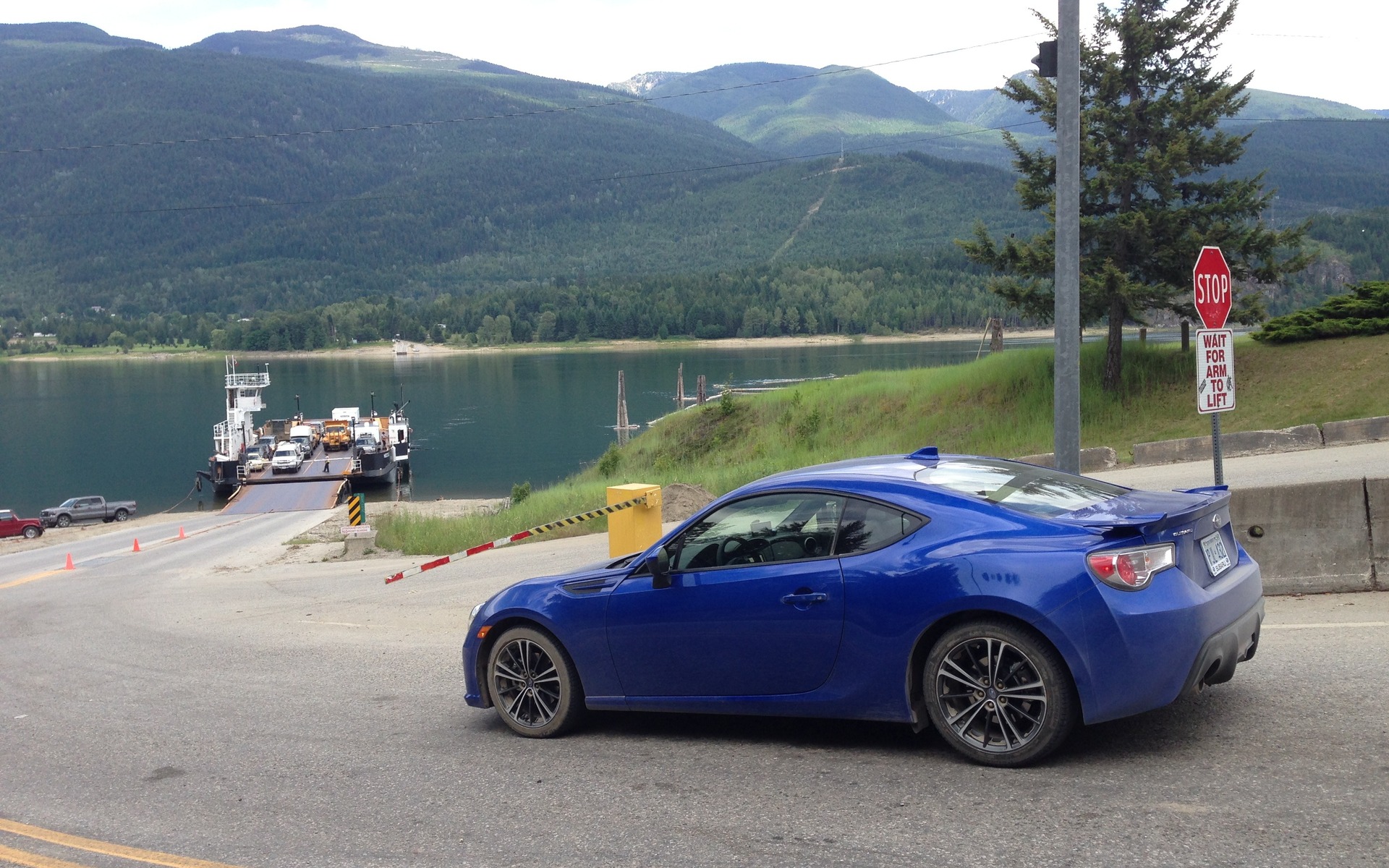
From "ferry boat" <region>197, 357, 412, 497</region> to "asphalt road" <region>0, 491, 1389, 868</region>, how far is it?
2350 inches

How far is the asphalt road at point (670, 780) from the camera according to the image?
465cm

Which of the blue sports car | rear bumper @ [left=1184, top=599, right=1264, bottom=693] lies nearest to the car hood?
the blue sports car

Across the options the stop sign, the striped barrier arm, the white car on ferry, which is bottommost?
the white car on ferry

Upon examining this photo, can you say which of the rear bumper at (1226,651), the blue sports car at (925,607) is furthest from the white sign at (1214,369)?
the rear bumper at (1226,651)

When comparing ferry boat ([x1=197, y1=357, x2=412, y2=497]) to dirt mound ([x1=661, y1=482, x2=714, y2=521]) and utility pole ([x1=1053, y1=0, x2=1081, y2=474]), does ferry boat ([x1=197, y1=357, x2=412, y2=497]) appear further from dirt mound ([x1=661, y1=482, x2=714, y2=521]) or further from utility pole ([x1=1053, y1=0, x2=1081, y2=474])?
utility pole ([x1=1053, y1=0, x2=1081, y2=474])

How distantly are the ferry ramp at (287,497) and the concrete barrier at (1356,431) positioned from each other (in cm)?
4497

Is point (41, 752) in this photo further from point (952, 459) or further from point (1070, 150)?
point (1070, 150)

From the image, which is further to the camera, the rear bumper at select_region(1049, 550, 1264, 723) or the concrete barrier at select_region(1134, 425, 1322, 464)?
the concrete barrier at select_region(1134, 425, 1322, 464)

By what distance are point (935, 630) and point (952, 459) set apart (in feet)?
4.24

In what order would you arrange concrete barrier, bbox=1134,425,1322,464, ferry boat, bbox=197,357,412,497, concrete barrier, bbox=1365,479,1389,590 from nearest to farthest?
1. concrete barrier, bbox=1365,479,1389,590
2. concrete barrier, bbox=1134,425,1322,464
3. ferry boat, bbox=197,357,412,497

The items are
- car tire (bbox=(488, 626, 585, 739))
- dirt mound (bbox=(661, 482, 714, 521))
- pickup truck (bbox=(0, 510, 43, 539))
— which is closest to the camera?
car tire (bbox=(488, 626, 585, 739))

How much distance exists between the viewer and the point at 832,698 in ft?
18.7

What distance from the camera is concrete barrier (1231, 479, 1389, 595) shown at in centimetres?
908

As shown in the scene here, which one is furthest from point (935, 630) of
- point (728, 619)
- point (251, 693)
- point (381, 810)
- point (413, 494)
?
point (413, 494)
